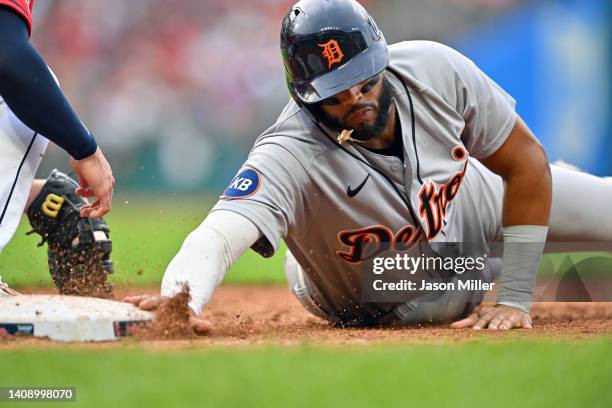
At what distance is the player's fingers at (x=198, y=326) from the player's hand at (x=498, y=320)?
105 cm

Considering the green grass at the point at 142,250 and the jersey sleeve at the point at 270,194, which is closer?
the jersey sleeve at the point at 270,194

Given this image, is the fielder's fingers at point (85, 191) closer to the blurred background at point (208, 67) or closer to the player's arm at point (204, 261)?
the player's arm at point (204, 261)

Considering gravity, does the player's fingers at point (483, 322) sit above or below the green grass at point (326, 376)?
below

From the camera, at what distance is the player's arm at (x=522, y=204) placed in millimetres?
3559

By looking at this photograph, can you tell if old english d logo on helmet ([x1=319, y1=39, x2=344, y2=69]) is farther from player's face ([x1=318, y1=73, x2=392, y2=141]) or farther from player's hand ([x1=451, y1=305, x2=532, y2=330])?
player's hand ([x1=451, y1=305, x2=532, y2=330])

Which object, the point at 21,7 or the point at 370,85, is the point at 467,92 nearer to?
the point at 370,85

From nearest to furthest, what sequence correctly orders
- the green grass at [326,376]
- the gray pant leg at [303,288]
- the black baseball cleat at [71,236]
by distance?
the green grass at [326,376] → the black baseball cleat at [71,236] → the gray pant leg at [303,288]

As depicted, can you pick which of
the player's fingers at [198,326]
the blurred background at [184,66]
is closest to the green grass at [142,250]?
the blurred background at [184,66]

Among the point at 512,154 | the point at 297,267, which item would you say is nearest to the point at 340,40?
the point at 512,154

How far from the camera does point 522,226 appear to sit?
144 inches

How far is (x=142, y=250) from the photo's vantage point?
8422 mm

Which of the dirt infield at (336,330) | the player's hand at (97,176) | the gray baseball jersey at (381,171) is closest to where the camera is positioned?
the dirt infield at (336,330)

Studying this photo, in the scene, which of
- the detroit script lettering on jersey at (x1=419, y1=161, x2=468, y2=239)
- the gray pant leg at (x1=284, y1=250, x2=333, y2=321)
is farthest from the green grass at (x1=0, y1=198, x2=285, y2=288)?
the detroit script lettering on jersey at (x1=419, y1=161, x2=468, y2=239)

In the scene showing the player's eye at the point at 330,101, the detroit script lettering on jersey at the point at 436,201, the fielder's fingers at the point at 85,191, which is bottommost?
the detroit script lettering on jersey at the point at 436,201
